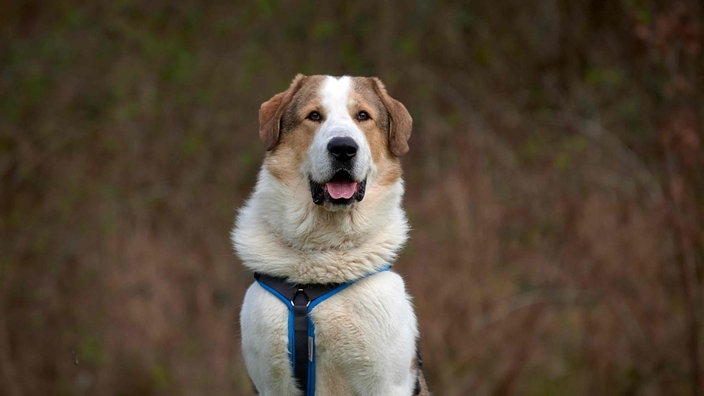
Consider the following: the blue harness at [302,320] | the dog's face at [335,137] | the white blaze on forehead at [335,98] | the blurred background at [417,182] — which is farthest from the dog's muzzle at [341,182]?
the blurred background at [417,182]

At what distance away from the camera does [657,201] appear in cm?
866

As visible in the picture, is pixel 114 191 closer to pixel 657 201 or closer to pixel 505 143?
pixel 505 143

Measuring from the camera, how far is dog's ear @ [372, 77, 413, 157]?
15.8ft

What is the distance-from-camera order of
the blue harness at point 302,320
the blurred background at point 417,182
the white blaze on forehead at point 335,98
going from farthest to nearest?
the blurred background at point 417,182 < the white blaze on forehead at point 335,98 < the blue harness at point 302,320

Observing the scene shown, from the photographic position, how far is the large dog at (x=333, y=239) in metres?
4.26

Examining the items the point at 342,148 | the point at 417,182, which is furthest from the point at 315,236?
the point at 417,182

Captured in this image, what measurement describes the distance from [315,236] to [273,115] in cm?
71

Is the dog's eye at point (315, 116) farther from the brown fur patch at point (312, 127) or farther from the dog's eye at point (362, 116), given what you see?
the dog's eye at point (362, 116)

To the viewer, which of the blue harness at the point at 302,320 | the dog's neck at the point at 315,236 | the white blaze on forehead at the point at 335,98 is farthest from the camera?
the white blaze on forehead at the point at 335,98

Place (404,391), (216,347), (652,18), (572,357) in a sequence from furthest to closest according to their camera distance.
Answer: (216,347) < (572,357) < (652,18) < (404,391)

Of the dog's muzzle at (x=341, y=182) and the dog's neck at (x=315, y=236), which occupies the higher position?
the dog's muzzle at (x=341, y=182)

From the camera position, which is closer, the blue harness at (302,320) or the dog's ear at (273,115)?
the blue harness at (302,320)

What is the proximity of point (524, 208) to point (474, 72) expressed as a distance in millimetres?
2874

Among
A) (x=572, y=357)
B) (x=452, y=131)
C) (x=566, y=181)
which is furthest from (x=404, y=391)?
(x=452, y=131)
